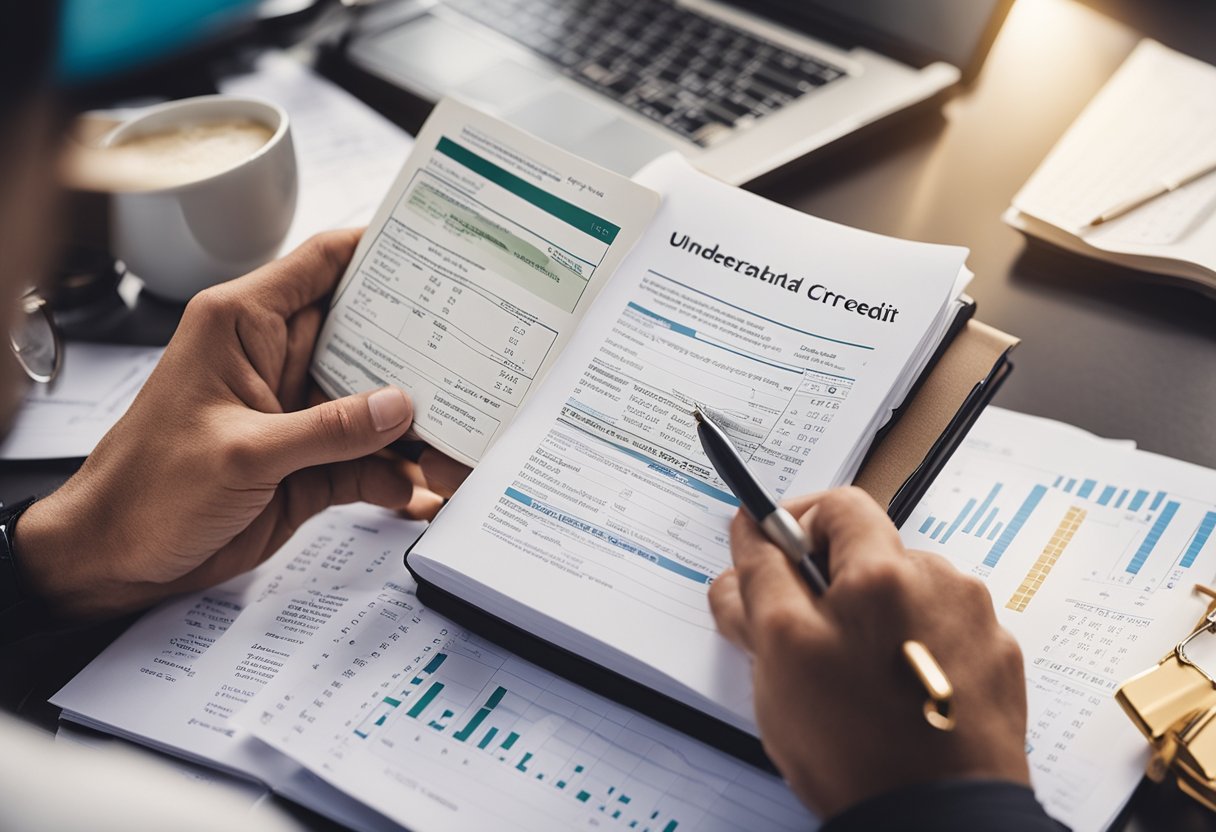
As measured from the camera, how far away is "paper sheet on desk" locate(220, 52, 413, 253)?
984 mm

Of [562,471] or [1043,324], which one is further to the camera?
[1043,324]

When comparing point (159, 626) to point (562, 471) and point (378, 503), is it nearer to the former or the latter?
point (378, 503)

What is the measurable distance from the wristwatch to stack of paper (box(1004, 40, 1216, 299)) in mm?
889

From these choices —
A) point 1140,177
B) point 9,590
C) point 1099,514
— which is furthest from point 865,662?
point 1140,177

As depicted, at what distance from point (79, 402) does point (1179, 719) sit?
2.67ft

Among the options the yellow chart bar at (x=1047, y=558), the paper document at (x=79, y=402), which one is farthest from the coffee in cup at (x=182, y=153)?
the yellow chart bar at (x=1047, y=558)

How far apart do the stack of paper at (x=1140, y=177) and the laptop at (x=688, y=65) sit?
16 centimetres

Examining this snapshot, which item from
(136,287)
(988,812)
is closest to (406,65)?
(136,287)

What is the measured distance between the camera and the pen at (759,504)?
1.72 ft

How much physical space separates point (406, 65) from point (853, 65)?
0.51 meters

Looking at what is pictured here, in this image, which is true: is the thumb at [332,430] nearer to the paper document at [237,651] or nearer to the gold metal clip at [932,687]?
the paper document at [237,651]

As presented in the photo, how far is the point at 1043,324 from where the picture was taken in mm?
880

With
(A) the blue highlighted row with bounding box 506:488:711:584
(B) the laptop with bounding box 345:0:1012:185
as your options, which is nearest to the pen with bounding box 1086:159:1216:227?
(B) the laptop with bounding box 345:0:1012:185

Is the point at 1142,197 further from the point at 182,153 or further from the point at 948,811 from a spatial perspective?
the point at 182,153
